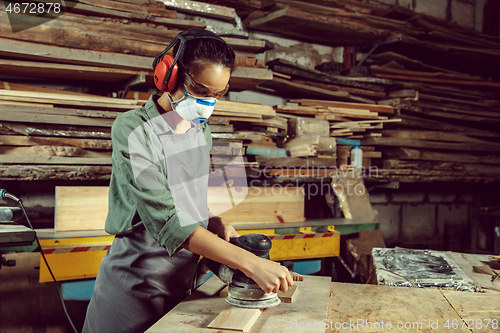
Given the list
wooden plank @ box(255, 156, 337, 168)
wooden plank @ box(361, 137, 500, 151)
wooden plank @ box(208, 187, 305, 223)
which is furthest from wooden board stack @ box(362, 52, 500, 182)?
wooden plank @ box(208, 187, 305, 223)

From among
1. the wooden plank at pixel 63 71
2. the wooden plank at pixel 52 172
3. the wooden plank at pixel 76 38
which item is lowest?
the wooden plank at pixel 52 172

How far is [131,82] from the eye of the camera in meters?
3.39

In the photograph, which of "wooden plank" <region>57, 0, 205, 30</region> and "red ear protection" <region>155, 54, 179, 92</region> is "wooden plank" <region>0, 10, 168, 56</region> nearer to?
"wooden plank" <region>57, 0, 205, 30</region>

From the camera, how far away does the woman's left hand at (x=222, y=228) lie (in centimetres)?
179

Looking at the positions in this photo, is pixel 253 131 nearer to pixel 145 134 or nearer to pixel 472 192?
pixel 145 134

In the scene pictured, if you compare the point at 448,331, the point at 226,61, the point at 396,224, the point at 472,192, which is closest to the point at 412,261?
Answer: the point at 448,331

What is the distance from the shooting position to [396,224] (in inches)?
233

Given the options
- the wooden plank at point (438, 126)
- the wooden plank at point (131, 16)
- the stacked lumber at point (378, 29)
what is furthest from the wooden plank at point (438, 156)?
the wooden plank at point (131, 16)

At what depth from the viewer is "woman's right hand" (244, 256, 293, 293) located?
4.30 ft

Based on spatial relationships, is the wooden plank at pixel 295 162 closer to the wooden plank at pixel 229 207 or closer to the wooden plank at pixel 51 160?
the wooden plank at pixel 229 207

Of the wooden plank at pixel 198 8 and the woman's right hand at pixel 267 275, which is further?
the wooden plank at pixel 198 8

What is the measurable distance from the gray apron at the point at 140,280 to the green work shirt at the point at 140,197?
69 millimetres

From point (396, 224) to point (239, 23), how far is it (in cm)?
385

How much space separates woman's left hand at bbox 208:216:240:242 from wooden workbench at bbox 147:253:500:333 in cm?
22
